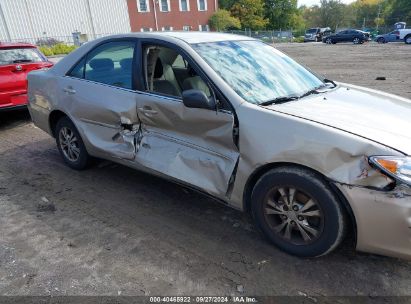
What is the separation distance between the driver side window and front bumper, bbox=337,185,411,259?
1816mm

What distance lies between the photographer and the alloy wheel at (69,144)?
450 cm

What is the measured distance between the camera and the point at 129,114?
3641 millimetres

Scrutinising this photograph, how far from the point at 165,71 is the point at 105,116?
2.73 ft

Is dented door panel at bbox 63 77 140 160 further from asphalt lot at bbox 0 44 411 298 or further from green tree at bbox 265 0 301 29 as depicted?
green tree at bbox 265 0 301 29

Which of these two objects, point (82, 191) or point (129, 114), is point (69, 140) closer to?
point (82, 191)

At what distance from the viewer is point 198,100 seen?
2926mm

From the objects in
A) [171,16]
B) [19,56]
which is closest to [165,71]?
[19,56]

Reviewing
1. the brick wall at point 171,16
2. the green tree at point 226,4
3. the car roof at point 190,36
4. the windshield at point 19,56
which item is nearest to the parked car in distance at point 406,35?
the brick wall at point 171,16

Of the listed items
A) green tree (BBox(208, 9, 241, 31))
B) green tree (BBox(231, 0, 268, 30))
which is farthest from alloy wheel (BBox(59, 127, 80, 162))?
green tree (BBox(231, 0, 268, 30))

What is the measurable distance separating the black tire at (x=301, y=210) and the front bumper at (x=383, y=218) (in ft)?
0.45

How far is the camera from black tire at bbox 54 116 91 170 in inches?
173

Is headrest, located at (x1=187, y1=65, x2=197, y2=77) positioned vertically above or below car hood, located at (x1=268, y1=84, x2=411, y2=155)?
above

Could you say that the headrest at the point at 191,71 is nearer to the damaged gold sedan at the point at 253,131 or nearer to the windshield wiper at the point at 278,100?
the damaged gold sedan at the point at 253,131

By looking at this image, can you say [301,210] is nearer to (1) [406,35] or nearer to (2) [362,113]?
(2) [362,113]
